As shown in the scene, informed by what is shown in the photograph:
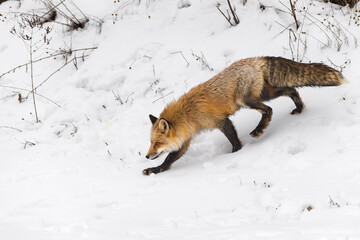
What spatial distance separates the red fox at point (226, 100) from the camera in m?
5.57

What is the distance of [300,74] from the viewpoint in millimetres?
5469

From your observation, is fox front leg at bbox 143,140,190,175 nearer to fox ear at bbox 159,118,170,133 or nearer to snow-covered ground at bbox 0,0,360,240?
snow-covered ground at bbox 0,0,360,240

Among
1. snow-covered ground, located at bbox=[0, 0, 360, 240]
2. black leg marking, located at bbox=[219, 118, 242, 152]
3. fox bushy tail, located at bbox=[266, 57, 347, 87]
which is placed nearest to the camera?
snow-covered ground, located at bbox=[0, 0, 360, 240]

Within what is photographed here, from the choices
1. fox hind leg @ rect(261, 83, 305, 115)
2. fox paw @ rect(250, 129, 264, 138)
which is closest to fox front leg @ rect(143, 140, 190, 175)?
fox paw @ rect(250, 129, 264, 138)

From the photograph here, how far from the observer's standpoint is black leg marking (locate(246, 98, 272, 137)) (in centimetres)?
557

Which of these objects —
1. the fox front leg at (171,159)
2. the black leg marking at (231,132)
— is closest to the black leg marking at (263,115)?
the black leg marking at (231,132)

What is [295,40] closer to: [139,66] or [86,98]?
[139,66]

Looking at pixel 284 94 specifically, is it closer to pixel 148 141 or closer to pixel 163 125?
pixel 163 125

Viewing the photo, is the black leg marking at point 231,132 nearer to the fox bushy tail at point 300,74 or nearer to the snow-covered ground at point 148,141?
the snow-covered ground at point 148,141

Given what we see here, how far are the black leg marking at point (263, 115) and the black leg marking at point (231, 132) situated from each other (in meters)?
0.29

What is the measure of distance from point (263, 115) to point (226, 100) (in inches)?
23.2

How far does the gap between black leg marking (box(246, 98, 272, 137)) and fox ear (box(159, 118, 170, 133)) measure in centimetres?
117

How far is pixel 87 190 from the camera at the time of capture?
533cm

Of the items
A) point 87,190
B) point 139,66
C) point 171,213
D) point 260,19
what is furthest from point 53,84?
point 171,213
